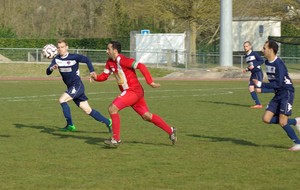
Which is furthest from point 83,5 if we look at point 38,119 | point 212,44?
point 38,119

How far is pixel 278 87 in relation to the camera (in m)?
12.2

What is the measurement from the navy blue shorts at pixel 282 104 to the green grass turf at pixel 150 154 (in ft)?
2.23

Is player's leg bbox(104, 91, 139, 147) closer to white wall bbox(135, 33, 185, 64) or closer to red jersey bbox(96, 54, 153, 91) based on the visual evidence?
red jersey bbox(96, 54, 153, 91)

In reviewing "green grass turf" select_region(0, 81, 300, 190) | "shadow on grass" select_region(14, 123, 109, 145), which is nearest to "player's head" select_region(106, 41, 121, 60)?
"green grass turf" select_region(0, 81, 300, 190)

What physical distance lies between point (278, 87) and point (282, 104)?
0.31 meters

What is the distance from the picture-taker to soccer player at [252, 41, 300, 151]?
12.2m

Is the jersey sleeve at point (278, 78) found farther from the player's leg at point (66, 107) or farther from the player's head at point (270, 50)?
the player's leg at point (66, 107)

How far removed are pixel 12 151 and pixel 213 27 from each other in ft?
179

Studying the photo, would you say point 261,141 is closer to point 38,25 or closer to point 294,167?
point 294,167

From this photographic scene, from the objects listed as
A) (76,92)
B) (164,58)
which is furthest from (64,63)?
(164,58)

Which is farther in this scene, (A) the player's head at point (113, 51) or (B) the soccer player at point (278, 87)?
(A) the player's head at point (113, 51)

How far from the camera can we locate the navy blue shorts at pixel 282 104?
12297 mm

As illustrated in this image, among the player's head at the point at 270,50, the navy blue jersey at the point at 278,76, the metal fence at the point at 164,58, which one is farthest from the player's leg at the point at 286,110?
the metal fence at the point at 164,58

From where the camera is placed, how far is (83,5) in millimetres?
77438
